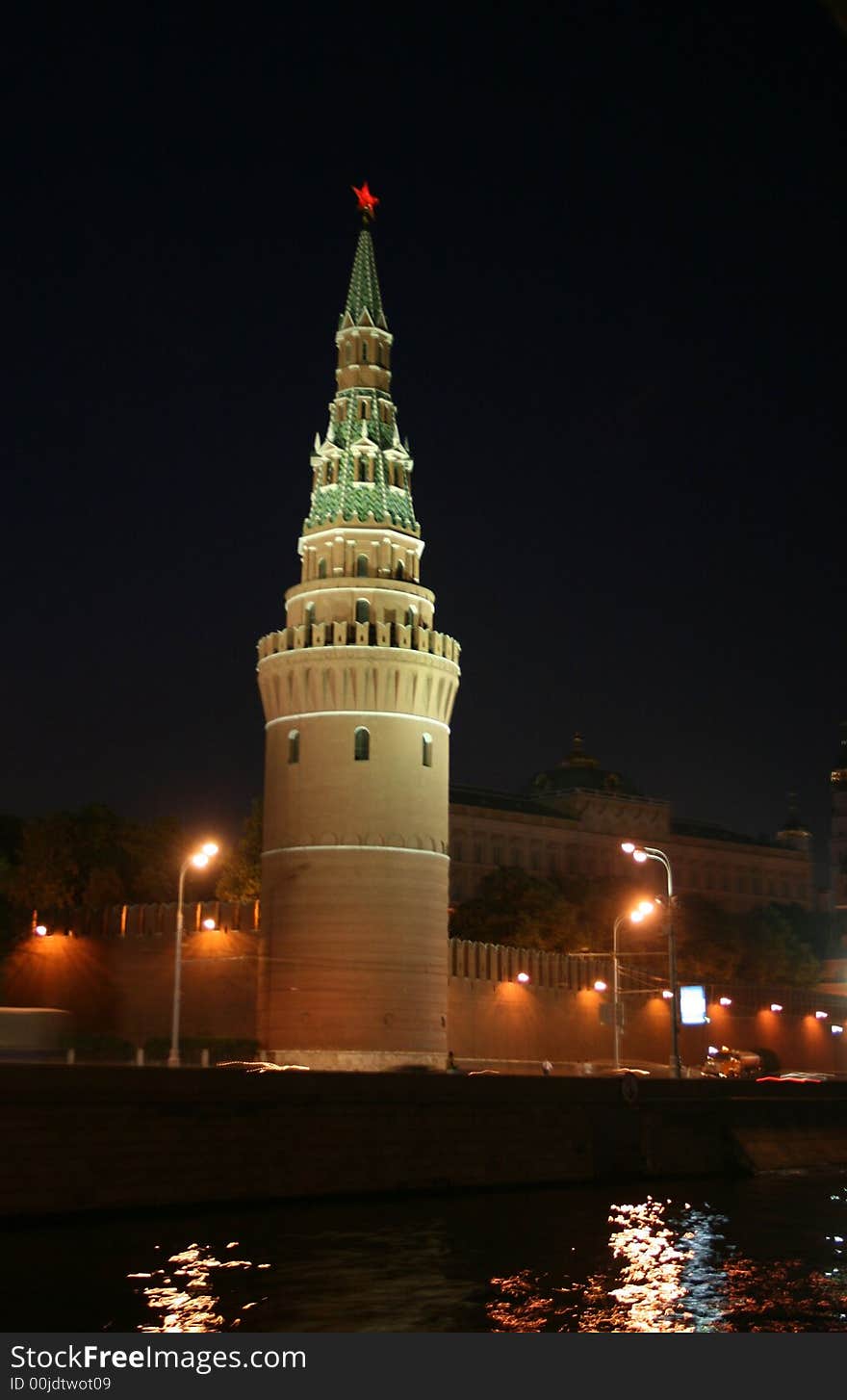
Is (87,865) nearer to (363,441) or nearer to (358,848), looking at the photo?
(358,848)

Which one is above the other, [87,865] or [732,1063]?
[87,865]

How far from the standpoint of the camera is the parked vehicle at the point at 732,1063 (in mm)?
73312


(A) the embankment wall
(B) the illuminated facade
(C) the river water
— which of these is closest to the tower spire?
(A) the embankment wall

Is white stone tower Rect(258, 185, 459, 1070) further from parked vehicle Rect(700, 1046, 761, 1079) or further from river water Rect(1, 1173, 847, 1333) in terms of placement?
river water Rect(1, 1173, 847, 1333)

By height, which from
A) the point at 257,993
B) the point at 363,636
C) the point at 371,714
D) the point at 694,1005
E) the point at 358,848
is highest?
the point at 363,636

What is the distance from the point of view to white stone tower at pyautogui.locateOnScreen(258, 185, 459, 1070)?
2147 inches

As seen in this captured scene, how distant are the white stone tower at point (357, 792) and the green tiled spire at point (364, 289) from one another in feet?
17.7

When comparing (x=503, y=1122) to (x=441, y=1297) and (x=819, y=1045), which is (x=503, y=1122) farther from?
(x=819, y=1045)

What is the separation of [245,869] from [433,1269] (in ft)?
161

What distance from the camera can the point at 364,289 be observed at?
63688 mm

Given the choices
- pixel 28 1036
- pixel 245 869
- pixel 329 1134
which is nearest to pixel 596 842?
pixel 245 869

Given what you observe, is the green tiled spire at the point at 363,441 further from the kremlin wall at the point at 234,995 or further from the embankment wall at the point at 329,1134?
the embankment wall at the point at 329,1134

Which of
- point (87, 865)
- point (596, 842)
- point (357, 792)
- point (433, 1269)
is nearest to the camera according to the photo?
point (433, 1269)

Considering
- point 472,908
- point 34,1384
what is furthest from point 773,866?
point 34,1384
